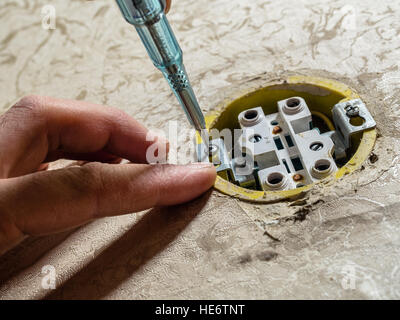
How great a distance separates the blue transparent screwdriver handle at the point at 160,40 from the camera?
600 millimetres

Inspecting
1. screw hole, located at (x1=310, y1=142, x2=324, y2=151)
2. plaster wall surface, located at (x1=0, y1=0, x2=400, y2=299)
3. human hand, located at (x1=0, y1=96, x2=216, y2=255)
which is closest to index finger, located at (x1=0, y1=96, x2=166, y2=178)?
human hand, located at (x1=0, y1=96, x2=216, y2=255)

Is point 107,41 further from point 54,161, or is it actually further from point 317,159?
point 317,159

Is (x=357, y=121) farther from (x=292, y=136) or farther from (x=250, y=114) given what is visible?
(x=250, y=114)

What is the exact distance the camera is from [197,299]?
0.66m

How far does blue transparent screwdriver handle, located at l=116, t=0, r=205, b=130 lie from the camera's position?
60 cm

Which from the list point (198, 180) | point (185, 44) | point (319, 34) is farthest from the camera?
point (185, 44)

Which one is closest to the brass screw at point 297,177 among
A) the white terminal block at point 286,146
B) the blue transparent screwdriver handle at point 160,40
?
the white terminal block at point 286,146

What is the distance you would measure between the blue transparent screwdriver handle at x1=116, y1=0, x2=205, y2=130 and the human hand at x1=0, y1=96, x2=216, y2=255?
149 mm

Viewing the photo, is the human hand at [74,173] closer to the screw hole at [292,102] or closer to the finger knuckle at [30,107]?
the finger knuckle at [30,107]

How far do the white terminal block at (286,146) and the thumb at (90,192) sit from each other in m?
0.14

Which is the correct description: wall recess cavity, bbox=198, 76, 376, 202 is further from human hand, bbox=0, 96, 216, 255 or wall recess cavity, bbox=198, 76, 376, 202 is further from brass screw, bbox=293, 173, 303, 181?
human hand, bbox=0, 96, 216, 255

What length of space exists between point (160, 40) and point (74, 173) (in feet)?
0.88

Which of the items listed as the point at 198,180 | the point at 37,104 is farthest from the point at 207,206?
the point at 37,104
